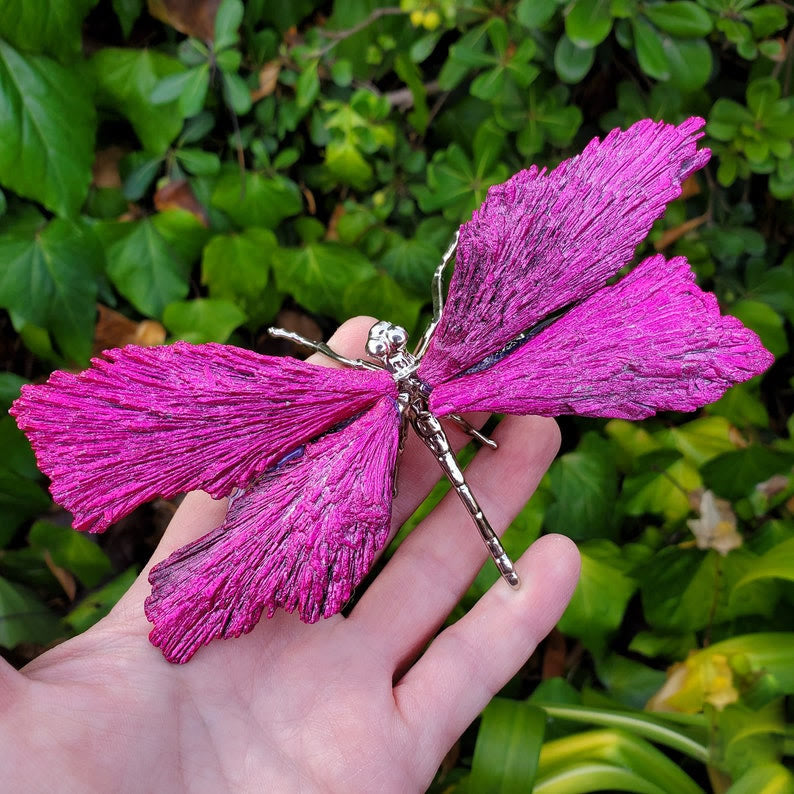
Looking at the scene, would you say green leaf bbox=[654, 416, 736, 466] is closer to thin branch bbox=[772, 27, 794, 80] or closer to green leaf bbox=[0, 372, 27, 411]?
thin branch bbox=[772, 27, 794, 80]

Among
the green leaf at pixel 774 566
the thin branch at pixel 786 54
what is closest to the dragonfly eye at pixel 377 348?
the green leaf at pixel 774 566

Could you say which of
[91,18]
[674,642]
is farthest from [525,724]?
[91,18]

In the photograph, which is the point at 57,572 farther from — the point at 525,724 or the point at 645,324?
the point at 645,324

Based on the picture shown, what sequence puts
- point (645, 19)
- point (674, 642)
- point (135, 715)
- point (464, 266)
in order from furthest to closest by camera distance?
point (674, 642) → point (645, 19) → point (464, 266) → point (135, 715)

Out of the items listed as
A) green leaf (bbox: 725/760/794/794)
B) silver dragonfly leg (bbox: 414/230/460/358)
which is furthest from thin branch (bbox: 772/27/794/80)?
green leaf (bbox: 725/760/794/794)

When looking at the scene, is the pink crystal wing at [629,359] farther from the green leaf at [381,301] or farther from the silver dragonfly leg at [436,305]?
the green leaf at [381,301]

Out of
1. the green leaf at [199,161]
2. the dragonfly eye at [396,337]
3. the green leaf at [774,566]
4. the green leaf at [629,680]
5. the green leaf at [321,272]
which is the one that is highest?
the green leaf at [199,161]

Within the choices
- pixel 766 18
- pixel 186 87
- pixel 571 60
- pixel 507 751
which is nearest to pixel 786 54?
pixel 766 18
